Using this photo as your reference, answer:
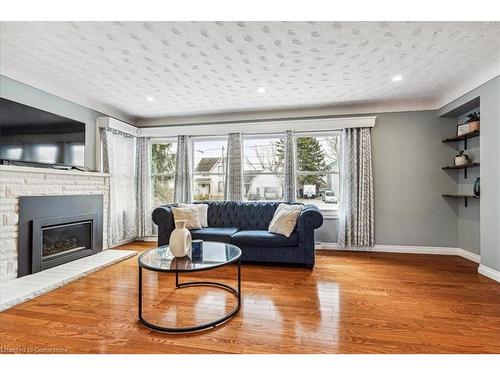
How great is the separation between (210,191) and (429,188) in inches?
146

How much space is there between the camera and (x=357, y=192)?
4.27 m

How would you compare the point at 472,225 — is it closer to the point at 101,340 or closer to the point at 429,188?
the point at 429,188

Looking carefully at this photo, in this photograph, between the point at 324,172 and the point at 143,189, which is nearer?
the point at 324,172

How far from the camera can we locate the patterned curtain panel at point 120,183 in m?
4.30

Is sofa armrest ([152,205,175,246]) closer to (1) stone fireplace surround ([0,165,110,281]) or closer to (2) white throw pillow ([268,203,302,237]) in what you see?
(1) stone fireplace surround ([0,165,110,281])

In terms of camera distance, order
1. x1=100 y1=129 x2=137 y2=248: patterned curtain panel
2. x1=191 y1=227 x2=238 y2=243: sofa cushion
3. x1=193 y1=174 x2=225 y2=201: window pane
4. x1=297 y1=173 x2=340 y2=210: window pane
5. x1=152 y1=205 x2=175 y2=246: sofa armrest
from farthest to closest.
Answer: x1=193 y1=174 x2=225 y2=201: window pane < x1=297 y1=173 x2=340 y2=210: window pane < x1=100 y1=129 x2=137 y2=248: patterned curtain panel < x1=152 y1=205 x2=175 y2=246: sofa armrest < x1=191 y1=227 x2=238 y2=243: sofa cushion

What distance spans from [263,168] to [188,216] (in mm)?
1646

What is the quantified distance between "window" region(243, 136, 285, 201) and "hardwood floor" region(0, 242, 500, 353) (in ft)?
5.96

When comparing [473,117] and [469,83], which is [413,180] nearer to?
[473,117]

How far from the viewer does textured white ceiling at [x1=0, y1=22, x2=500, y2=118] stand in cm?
223

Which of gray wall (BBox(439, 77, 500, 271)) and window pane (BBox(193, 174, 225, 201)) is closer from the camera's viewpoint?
gray wall (BBox(439, 77, 500, 271))

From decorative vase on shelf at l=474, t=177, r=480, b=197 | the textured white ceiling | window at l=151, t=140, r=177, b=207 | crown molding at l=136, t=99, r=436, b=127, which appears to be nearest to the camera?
the textured white ceiling

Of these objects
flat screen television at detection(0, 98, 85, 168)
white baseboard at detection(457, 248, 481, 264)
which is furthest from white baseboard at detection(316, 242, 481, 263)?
flat screen television at detection(0, 98, 85, 168)

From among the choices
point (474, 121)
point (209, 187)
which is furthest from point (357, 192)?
point (209, 187)
